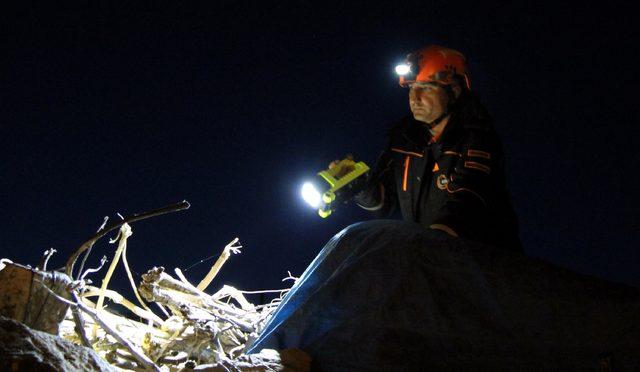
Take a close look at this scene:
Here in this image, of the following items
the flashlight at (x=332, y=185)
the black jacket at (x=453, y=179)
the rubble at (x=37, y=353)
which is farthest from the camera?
the flashlight at (x=332, y=185)

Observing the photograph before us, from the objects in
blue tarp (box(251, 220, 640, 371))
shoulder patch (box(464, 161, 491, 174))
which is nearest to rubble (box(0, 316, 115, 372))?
blue tarp (box(251, 220, 640, 371))

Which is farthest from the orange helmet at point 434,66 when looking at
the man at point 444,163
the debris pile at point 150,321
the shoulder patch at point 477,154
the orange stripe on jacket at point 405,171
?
the debris pile at point 150,321

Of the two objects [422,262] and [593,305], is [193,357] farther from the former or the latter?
[593,305]

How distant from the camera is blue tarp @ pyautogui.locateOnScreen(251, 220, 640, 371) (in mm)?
1569

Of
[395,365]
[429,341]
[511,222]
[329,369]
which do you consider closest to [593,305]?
[429,341]

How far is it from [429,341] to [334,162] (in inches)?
74.4

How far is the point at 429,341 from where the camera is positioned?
1599 mm

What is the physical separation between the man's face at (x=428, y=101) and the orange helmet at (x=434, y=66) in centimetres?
5

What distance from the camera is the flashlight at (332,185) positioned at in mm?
3236

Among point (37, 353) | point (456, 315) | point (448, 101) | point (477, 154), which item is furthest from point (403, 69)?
point (37, 353)

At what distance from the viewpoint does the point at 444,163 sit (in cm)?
308

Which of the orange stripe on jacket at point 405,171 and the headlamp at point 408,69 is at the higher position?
the headlamp at point 408,69

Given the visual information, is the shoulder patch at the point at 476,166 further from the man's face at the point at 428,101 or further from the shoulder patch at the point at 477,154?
the man's face at the point at 428,101

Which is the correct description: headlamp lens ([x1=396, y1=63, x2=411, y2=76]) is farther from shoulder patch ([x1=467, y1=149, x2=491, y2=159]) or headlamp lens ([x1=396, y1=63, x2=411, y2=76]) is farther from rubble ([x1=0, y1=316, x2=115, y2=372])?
rubble ([x1=0, y1=316, x2=115, y2=372])
